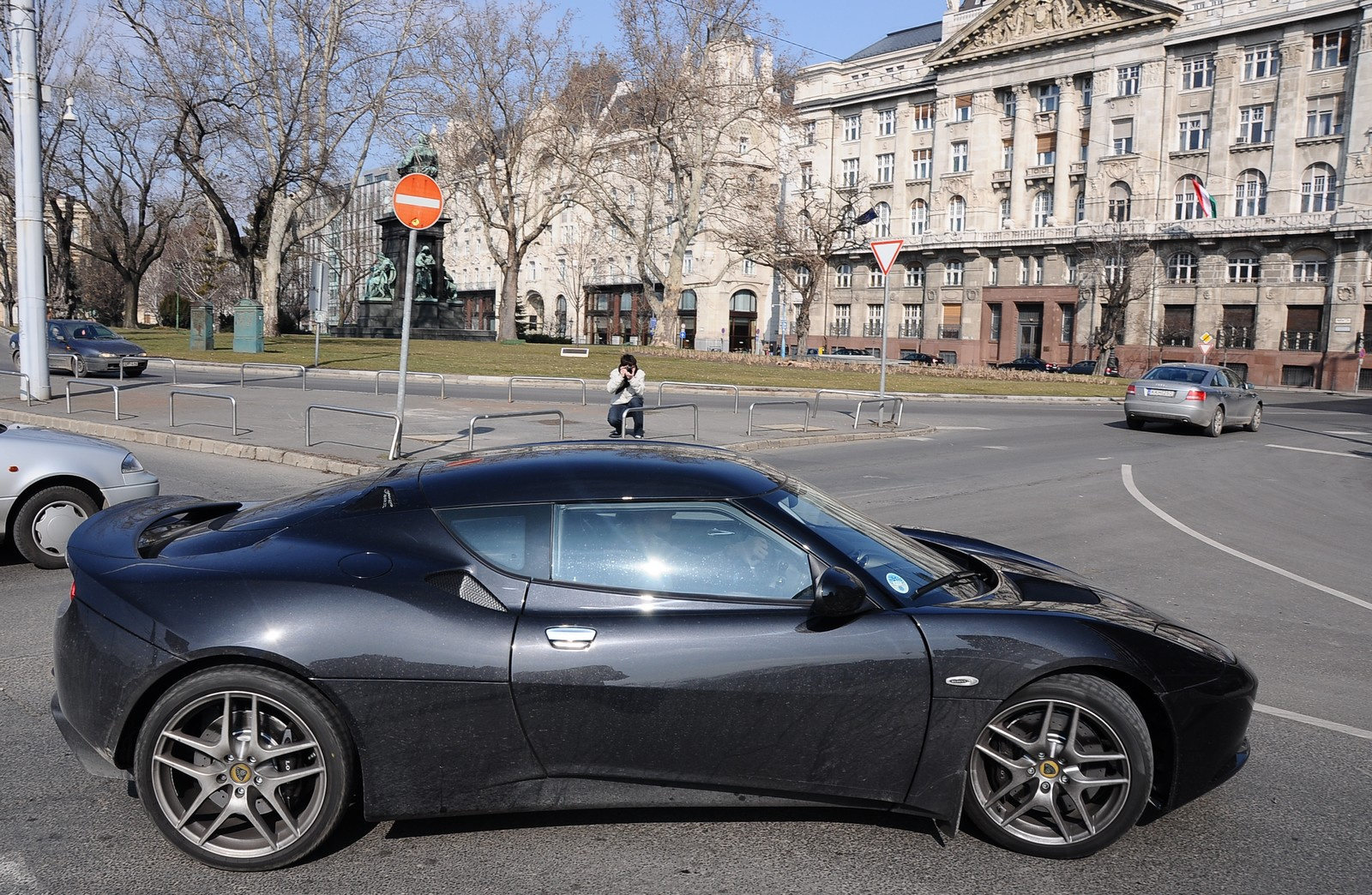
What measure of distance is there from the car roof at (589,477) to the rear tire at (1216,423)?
2164 centimetres

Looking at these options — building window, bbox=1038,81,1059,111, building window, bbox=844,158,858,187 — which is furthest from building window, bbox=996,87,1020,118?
building window, bbox=844,158,858,187

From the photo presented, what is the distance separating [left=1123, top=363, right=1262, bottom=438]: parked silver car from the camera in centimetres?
2248

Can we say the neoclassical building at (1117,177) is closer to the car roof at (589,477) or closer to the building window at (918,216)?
the building window at (918,216)

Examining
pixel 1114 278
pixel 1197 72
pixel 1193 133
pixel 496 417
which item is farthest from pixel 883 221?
pixel 496 417

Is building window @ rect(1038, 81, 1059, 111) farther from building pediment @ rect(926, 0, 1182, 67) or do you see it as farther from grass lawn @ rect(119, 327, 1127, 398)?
grass lawn @ rect(119, 327, 1127, 398)

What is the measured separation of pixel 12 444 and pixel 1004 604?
719 cm

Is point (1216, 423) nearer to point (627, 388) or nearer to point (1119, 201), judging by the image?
point (627, 388)

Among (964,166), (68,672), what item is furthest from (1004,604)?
(964,166)

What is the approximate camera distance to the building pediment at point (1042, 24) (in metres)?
64.1

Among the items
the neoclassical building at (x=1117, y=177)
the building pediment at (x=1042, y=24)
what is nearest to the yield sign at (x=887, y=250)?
the neoclassical building at (x=1117, y=177)

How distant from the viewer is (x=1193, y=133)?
6300 cm

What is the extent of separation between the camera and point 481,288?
356 feet

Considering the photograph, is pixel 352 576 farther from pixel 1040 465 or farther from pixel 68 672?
pixel 1040 465

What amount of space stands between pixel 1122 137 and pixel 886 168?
18928mm
